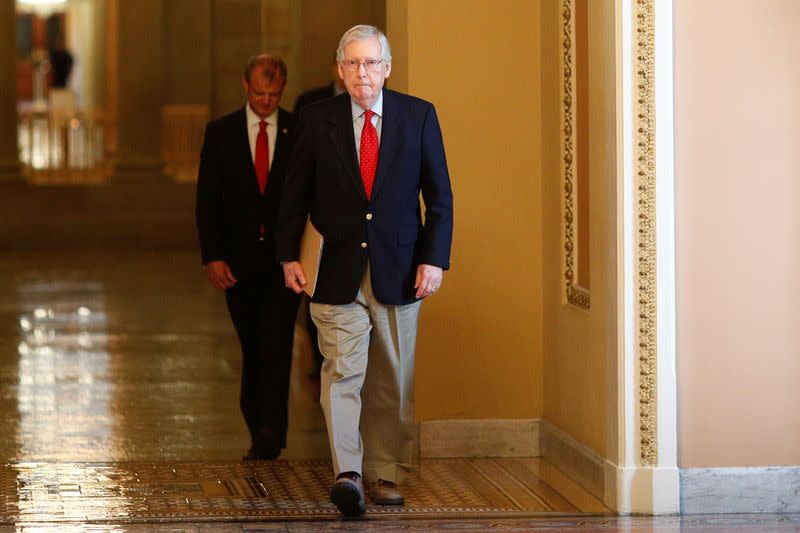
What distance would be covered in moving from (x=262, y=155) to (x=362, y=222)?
130 centimetres

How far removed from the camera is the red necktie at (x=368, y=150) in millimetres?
5891

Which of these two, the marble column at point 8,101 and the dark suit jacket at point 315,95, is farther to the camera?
the marble column at point 8,101

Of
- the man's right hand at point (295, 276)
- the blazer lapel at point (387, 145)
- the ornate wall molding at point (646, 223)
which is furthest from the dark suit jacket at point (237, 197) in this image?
the ornate wall molding at point (646, 223)

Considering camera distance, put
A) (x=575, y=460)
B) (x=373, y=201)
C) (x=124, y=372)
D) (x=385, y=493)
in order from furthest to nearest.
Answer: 1. (x=124, y=372)
2. (x=575, y=460)
3. (x=385, y=493)
4. (x=373, y=201)

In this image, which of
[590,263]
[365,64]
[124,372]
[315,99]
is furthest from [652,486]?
[124,372]

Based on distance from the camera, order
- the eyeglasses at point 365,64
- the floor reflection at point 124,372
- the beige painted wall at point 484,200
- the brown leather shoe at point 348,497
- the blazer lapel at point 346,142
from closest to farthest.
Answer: the brown leather shoe at point 348,497
the eyeglasses at point 365,64
the blazer lapel at point 346,142
the beige painted wall at point 484,200
the floor reflection at point 124,372

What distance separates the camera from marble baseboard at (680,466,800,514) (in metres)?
5.80

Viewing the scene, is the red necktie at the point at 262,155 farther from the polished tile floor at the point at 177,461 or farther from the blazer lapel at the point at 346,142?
the polished tile floor at the point at 177,461

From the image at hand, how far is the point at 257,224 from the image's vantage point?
6945mm

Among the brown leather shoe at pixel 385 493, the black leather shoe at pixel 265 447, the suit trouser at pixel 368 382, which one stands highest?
the suit trouser at pixel 368 382

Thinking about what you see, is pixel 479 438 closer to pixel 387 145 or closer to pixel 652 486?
pixel 652 486

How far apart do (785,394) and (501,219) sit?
159 centimetres

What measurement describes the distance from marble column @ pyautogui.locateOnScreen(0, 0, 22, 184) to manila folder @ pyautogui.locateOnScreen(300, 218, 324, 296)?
45.8ft

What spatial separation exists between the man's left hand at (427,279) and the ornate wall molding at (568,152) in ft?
2.53
